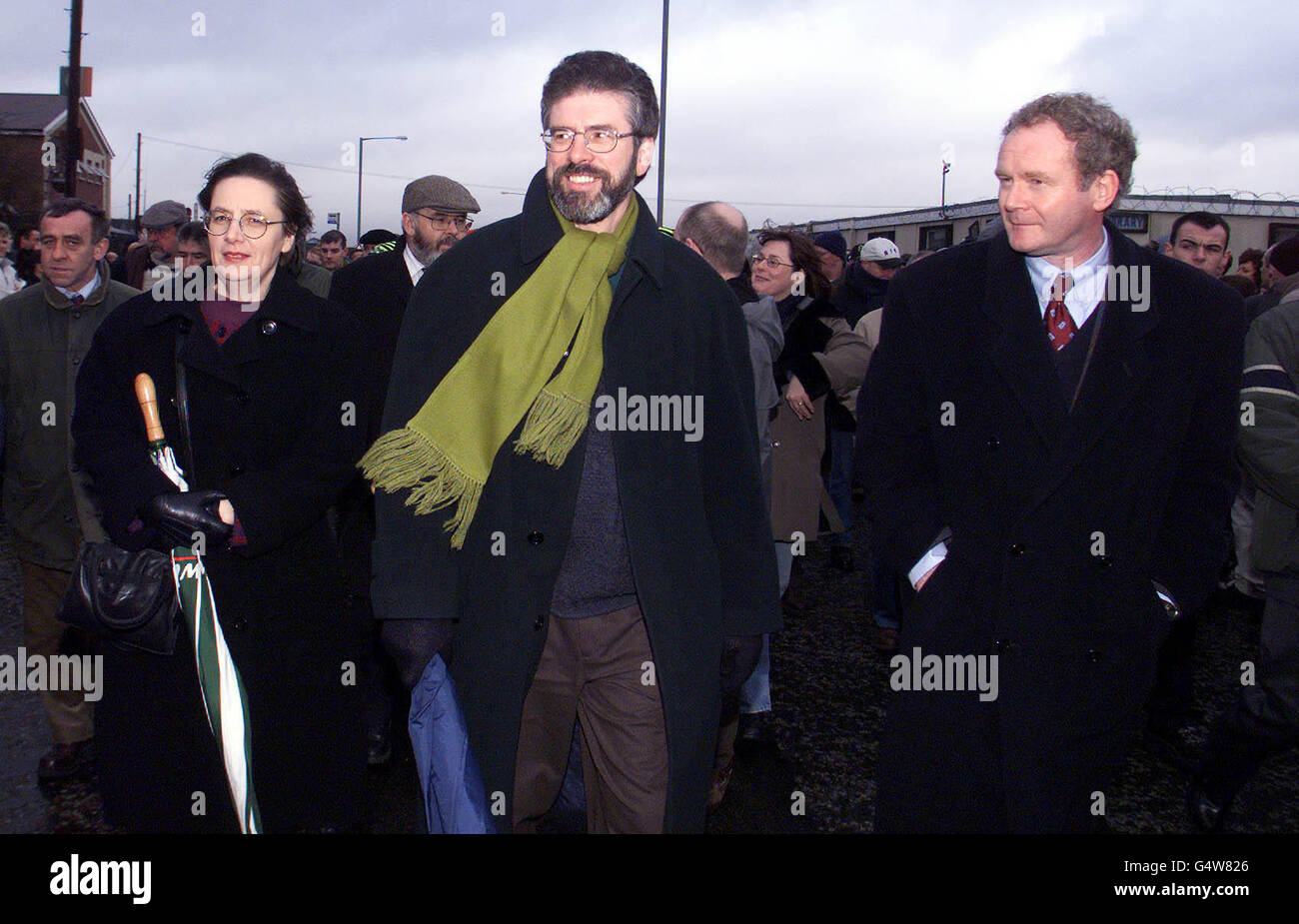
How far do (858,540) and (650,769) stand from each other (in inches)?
294

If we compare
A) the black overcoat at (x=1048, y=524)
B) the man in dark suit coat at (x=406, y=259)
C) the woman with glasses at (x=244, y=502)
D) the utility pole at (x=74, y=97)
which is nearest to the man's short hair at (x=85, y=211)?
the man in dark suit coat at (x=406, y=259)

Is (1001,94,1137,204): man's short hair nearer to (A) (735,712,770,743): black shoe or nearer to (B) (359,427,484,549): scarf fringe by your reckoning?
(B) (359,427,484,549): scarf fringe

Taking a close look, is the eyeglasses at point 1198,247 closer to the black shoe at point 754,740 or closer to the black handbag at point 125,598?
the black shoe at point 754,740

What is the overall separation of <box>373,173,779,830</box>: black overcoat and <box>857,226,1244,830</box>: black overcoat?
50 cm

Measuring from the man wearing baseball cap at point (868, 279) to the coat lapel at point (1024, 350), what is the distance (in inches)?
261

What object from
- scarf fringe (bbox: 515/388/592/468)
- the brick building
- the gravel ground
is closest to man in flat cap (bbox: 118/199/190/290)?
the gravel ground

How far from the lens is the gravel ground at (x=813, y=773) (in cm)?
436

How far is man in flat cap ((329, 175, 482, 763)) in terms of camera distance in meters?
4.93

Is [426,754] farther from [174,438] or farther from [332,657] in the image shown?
[174,438]

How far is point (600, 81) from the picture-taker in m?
2.75

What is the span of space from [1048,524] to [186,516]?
224cm

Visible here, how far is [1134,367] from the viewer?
2826 mm

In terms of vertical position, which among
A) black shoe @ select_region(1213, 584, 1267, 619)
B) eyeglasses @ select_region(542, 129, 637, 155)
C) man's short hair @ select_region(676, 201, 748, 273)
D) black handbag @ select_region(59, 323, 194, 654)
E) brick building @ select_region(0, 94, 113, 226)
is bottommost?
black shoe @ select_region(1213, 584, 1267, 619)

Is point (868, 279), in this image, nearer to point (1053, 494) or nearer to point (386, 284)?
point (386, 284)
